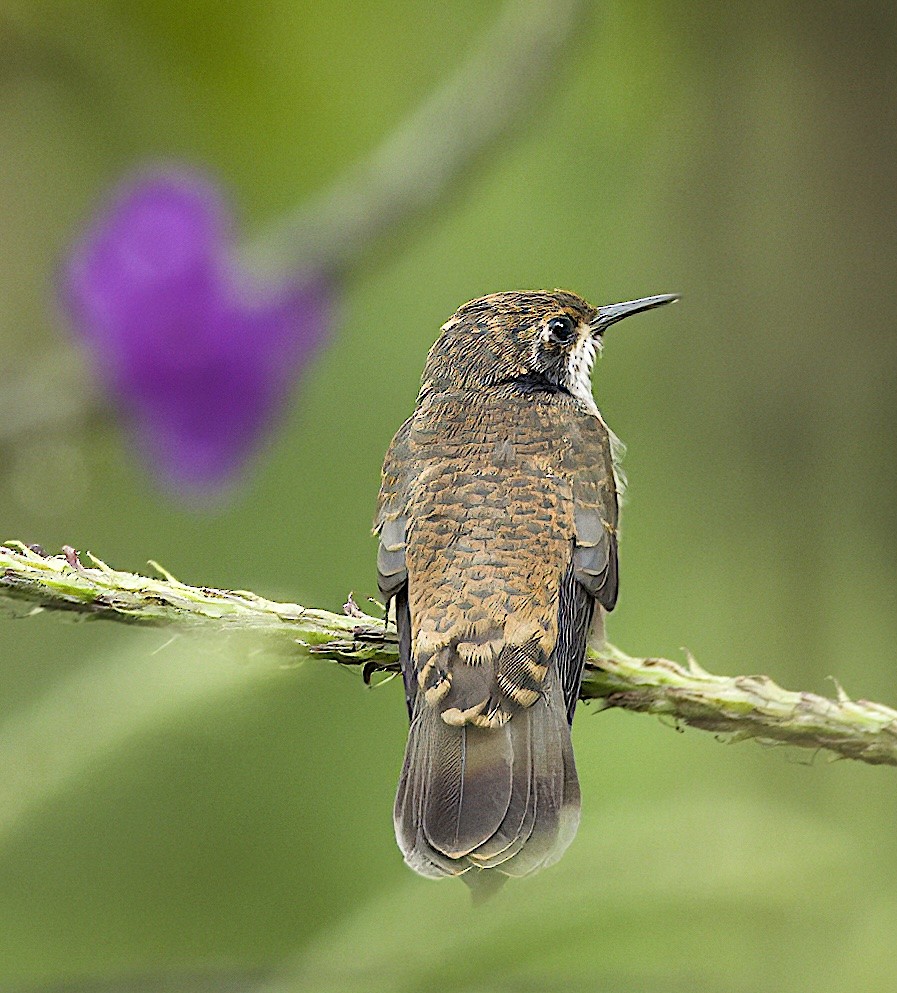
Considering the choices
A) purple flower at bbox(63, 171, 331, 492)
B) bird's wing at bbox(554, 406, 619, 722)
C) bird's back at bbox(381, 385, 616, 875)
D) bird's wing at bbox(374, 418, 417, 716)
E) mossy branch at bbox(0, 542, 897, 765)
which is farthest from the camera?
purple flower at bbox(63, 171, 331, 492)

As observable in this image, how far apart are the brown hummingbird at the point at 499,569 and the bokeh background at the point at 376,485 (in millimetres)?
235

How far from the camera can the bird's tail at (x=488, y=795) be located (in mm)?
2035

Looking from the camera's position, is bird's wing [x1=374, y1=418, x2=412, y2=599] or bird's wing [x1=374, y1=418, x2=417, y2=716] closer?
bird's wing [x1=374, y1=418, x2=417, y2=716]

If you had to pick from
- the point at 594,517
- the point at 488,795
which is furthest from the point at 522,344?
the point at 488,795

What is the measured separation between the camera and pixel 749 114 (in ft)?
16.2

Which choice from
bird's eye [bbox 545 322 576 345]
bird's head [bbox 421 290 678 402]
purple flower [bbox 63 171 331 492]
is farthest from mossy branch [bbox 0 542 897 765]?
purple flower [bbox 63 171 331 492]

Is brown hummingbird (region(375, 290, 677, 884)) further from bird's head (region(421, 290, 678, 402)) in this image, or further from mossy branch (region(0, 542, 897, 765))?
mossy branch (region(0, 542, 897, 765))

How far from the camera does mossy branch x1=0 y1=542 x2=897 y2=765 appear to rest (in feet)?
6.58

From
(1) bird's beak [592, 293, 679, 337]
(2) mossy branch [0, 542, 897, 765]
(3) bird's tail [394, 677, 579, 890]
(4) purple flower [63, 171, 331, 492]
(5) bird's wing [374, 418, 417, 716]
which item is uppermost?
(4) purple flower [63, 171, 331, 492]

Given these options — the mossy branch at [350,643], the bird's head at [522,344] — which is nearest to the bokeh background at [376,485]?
the mossy branch at [350,643]

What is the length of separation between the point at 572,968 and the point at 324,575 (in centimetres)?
259

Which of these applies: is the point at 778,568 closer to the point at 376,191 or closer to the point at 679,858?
the point at 376,191

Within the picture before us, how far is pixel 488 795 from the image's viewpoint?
2.16m

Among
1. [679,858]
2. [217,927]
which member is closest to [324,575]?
[217,927]
